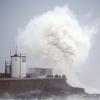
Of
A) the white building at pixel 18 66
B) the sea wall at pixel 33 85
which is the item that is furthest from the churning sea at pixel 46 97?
the white building at pixel 18 66

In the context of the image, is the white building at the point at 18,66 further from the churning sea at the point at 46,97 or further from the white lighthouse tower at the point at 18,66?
the churning sea at the point at 46,97

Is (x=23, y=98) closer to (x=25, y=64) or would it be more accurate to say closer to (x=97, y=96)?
(x=25, y=64)

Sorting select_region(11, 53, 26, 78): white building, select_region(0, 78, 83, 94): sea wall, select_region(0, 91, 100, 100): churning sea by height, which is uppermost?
select_region(11, 53, 26, 78): white building

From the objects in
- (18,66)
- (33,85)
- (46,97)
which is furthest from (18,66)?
(46,97)

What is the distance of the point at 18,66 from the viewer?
9.84 m

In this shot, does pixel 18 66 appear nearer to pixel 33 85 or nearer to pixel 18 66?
pixel 18 66

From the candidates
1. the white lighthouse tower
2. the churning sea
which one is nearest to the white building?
the white lighthouse tower

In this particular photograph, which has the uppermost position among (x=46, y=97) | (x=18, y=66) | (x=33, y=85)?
(x=18, y=66)

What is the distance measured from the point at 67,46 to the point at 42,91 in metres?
1.25

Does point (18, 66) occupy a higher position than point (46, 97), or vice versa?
point (18, 66)

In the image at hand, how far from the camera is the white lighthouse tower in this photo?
984cm

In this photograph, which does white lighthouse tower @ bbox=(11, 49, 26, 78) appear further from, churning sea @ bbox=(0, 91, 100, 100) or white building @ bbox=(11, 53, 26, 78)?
churning sea @ bbox=(0, 91, 100, 100)

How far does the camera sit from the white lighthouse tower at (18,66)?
9844 millimetres

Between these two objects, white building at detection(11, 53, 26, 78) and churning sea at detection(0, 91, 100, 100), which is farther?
white building at detection(11, 53, 26, 78)
